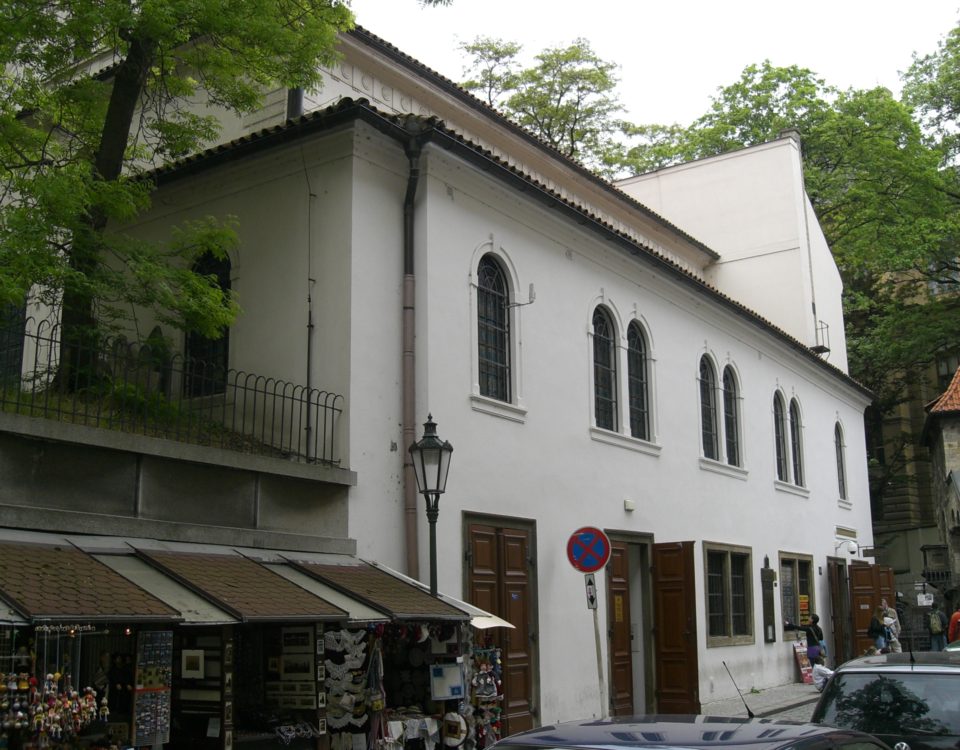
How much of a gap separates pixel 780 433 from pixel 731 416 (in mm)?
3203

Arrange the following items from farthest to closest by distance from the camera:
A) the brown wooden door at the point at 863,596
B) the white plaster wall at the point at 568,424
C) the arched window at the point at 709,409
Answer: the brown wooden door at the point at 863,596 → the arched window at the point at 709,409 → the white plaster wall at the point at 568,424

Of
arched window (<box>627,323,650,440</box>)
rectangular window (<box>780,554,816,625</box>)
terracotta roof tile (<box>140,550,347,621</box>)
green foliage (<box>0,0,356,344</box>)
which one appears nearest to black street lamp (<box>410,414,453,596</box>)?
terracotta roof tile (<box>140,550,347,621</box>)

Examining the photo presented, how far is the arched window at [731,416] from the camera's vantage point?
21.8m

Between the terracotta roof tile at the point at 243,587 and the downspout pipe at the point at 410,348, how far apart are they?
242cm

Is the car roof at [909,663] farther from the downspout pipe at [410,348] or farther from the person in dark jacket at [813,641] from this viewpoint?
the person in dark jacket at [813,641]

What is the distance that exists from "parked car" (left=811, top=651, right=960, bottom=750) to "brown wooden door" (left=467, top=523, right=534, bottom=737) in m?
5.80

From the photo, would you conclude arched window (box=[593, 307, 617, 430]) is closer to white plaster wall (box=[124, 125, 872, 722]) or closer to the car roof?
white plaster wall (box=[124, 125, 872, 722])

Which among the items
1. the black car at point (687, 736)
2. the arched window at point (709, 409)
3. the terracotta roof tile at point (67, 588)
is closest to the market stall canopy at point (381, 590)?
the terracotta roof tile at point (67, 588)

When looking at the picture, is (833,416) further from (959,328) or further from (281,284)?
(281,284)

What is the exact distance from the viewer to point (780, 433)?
24703 millimetres

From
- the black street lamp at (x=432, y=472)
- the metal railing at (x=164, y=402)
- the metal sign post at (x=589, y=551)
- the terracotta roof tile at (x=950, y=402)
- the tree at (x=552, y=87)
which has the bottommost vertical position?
the metal sign post at (x=589, y=551)

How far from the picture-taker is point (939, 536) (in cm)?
4156

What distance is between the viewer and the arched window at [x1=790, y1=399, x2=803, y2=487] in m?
25.4

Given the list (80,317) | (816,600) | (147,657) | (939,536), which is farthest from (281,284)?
(939,536)
